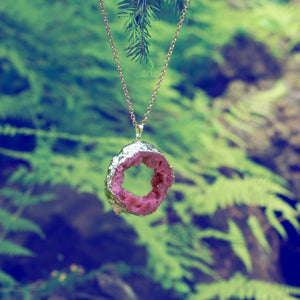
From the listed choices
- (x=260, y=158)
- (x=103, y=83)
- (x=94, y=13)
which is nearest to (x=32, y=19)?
(x=94, y=13)

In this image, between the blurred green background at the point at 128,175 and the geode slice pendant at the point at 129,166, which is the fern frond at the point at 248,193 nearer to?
the blurred green background at the point at 128,175

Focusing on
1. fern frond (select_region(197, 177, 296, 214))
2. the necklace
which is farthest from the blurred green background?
the necklace

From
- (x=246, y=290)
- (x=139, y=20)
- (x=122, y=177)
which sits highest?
(x=139, y=20)

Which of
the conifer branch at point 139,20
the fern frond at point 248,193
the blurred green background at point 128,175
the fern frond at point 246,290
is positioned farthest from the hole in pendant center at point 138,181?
the conifer branch at point 139,20

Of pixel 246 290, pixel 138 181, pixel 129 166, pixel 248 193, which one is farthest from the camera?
pixel 138 181

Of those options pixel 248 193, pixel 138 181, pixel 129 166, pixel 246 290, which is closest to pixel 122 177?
pixel 129 166

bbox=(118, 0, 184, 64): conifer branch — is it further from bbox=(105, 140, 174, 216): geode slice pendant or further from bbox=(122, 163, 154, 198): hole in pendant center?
bbox=(122, 163, 154, 198): hole in pendant center

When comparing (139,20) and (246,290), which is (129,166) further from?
(246,290)
